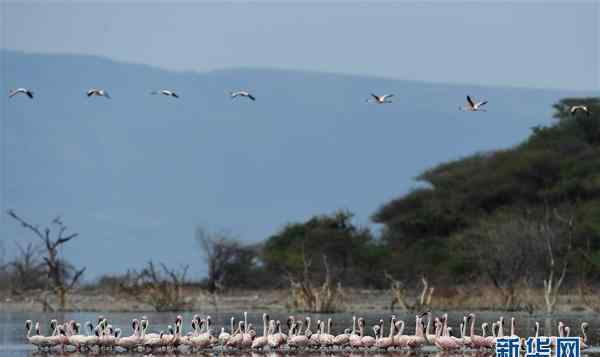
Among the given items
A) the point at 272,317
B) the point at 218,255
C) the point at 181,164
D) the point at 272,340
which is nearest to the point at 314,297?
the point at 272,317

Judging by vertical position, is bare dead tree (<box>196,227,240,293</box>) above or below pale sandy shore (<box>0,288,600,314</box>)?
above

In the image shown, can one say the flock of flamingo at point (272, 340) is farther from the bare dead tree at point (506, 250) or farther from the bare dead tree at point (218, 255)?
the bare dead tree at point (218, 255)

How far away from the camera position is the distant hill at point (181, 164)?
165m

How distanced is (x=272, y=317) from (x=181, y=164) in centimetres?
14516

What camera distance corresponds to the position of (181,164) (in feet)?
622

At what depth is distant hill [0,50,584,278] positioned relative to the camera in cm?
16500

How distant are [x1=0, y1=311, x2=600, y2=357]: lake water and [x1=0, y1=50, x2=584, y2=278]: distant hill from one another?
104 m

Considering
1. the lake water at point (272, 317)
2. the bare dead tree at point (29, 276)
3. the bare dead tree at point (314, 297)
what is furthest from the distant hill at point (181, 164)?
the lake water at point (272, 317)

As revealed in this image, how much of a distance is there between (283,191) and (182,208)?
418 inches

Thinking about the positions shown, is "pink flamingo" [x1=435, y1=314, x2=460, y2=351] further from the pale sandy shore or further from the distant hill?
the distant hill

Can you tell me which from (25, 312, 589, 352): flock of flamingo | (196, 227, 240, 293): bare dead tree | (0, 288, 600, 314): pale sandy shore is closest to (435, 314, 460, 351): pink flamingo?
(25, 312, 589, 352): flock of flamingo

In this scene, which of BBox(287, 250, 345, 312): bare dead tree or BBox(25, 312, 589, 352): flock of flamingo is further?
BBox(287, 250, 345, 312): bare dead tree

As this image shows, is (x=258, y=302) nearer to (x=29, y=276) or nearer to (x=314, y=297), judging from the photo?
(x=314, y=297)

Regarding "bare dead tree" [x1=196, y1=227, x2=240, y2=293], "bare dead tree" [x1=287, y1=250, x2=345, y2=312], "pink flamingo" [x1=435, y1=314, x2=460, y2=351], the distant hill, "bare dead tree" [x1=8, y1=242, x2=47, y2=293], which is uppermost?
the distant hill
